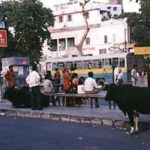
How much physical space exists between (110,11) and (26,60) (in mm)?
52155

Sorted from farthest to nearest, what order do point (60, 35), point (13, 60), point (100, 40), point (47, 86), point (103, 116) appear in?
point (60, 35)
point (100, 40)
point (13, 60)
point (47, 86)
point (103, 116)

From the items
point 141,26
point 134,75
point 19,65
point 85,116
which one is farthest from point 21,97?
point 141,26

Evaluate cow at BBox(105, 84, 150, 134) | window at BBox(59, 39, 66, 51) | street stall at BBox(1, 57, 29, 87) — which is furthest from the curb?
window at BBox(59, 39, 66, 51)

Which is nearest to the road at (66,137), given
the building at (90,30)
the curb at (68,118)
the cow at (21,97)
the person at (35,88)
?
the curb at (68,118)

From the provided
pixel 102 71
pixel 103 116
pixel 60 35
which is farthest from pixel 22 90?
pixel 60 35

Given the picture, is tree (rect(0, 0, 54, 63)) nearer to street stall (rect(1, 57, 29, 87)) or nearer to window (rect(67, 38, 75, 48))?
street stall (rect(1, 57, 29, 87))

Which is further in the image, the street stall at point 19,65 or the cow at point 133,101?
the street stall at point 19,65

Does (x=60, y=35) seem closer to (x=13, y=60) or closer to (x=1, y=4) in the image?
(x=1, y=4)

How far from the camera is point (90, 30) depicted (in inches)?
3155

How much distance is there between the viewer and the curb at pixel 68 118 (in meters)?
14.5

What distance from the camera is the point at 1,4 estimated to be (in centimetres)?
4788

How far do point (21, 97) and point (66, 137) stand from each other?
7.82 metres

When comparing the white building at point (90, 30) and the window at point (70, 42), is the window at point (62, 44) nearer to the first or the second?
the white building at point (90, 30)

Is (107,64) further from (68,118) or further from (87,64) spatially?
(68,118)
